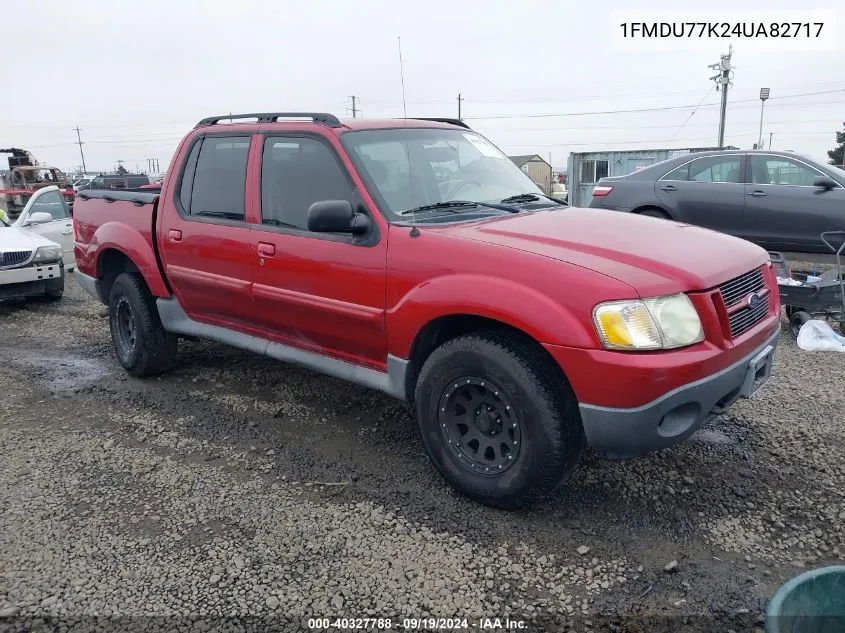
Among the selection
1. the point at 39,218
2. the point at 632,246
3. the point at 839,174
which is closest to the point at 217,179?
the point at 632,246

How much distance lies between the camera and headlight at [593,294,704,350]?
9.15ft

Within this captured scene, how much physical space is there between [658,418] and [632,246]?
83 cm

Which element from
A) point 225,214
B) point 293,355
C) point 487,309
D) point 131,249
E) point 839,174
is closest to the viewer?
point 487,309

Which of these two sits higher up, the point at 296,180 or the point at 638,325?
the point at 296,180

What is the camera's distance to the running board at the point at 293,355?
11.9 feet

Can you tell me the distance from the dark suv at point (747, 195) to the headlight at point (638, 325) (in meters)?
5.94

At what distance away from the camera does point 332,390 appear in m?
5.06

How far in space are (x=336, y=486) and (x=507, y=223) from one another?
165 centimetres

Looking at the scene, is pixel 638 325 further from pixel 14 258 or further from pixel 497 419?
pixel 14 258

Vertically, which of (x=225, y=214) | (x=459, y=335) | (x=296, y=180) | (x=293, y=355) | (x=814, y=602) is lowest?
(x=814, y=602)

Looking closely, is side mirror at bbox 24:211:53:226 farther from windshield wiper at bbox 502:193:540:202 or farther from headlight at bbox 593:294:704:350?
headlight at bbox 593:294:704:350

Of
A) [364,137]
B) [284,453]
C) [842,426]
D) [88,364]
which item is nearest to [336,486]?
[284,453]

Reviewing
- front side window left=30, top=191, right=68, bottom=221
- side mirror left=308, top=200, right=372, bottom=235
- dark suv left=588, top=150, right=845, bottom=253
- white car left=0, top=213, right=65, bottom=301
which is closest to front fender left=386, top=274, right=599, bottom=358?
side mirror left=308, top=200, right=372, bottom=235

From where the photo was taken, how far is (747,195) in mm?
8133
